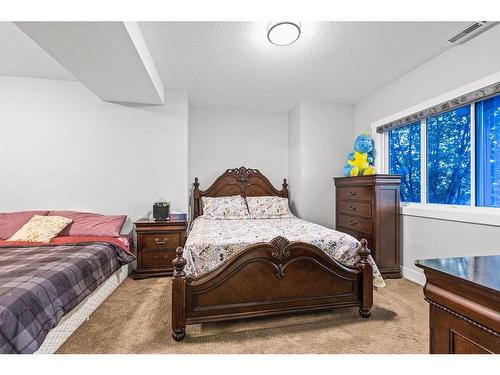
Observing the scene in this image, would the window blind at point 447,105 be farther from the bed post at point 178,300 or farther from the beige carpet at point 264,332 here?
the bed post at point 178,300

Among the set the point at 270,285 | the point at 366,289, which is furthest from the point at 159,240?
the point at 366,289

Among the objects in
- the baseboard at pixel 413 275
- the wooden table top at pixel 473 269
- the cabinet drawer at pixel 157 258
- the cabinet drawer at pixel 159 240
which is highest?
the wooden table top at pixel 473 269

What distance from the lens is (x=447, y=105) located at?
2.38 meters

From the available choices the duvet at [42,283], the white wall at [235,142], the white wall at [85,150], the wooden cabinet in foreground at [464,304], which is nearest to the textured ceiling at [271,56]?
the white wall at [85,150]

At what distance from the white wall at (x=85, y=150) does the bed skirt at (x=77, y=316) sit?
966mm

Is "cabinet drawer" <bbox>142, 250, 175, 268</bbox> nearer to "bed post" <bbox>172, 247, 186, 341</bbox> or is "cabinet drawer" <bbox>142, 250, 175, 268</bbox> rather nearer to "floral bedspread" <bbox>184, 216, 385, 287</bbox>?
"floral bedspread" <bbox>184, 216, 385, 287</bbox>

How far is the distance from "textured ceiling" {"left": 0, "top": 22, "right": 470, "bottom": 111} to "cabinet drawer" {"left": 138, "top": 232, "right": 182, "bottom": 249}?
187 cm

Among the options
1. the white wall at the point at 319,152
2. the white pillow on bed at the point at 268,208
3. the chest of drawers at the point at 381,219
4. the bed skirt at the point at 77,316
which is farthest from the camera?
the white wall at the point at 319,152

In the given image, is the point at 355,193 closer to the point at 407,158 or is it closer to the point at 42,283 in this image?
the point at 407,158

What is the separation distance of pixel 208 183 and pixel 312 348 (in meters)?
2.83

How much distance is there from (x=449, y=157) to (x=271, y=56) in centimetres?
209

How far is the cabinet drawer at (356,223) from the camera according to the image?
2900mm

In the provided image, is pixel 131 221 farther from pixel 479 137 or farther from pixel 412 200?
pixel 479 137

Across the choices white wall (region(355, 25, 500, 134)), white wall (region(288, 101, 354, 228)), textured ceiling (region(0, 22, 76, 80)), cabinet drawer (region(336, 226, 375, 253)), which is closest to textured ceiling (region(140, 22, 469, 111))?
white wall (region(355, 25, 500, 134))
